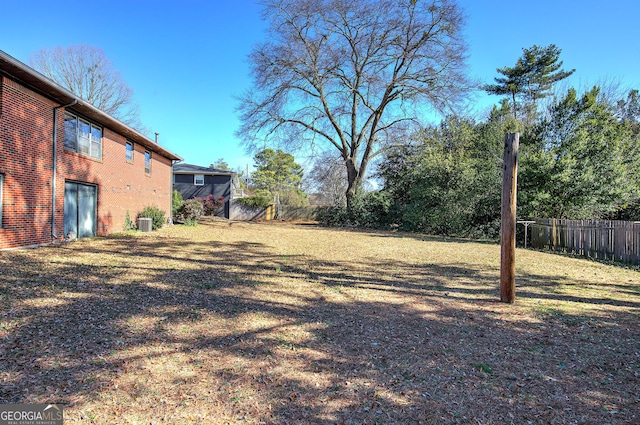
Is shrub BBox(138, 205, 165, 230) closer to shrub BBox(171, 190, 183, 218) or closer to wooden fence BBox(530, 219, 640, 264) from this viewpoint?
shrub BBox(171, 190, 183, 218)

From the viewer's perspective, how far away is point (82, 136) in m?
11.3

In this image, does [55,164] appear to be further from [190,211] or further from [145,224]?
[190,211]

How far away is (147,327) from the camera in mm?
3984

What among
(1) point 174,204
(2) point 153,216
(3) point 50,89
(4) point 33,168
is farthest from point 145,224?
(3) point 50,89

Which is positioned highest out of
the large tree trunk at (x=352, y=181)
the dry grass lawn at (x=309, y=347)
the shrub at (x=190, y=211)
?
the large tree trunk at (x=352, y=181)

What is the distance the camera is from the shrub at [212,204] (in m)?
29.3

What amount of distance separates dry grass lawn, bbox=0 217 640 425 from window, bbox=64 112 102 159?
489 centimetres

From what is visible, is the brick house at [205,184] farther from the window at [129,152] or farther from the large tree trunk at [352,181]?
the window at [129,152]

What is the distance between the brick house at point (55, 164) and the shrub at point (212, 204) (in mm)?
14684

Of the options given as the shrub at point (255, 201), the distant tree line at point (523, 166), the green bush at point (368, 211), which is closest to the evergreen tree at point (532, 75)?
the distant tree line at point (523, 166)

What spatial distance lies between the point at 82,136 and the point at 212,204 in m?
18.4

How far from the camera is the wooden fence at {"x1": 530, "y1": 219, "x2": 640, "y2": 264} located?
9867 millimetres

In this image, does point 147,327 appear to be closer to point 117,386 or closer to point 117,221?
point 117,386

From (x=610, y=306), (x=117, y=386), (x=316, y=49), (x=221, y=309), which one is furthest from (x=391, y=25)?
(x=117, y=386)
